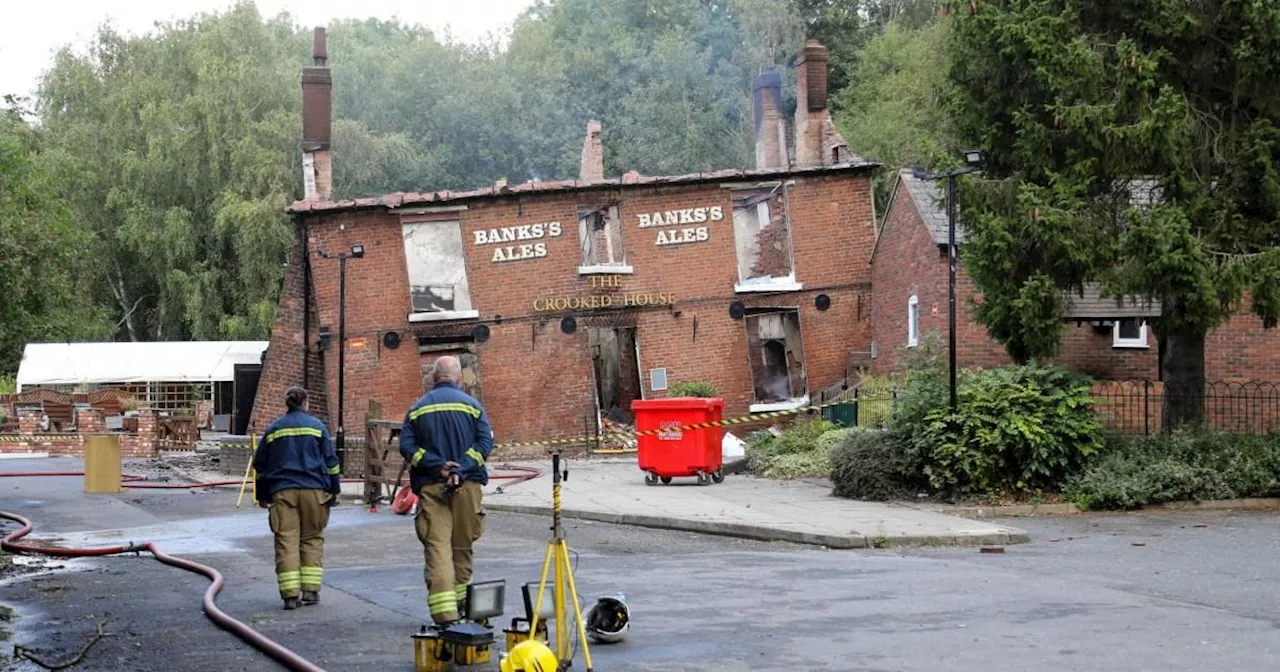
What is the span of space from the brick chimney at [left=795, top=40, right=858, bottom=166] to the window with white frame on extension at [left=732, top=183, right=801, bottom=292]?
9.72 ft

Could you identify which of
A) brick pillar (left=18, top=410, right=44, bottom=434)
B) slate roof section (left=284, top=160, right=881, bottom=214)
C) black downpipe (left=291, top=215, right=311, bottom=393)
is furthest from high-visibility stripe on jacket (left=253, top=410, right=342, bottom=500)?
brick pillar (left=18, top=410, right=44, bottom=434)

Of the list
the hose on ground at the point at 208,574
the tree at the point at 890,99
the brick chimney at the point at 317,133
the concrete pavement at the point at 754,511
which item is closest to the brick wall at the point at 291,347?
the brick chimney at the point at 317,133

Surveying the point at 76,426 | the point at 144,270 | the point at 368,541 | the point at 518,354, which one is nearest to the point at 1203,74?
the point at 368,541

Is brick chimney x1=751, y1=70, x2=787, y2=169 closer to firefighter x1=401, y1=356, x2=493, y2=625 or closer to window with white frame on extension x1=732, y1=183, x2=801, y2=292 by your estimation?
window with white frame on extension x1=732, y1=183, x2=801, y2=292

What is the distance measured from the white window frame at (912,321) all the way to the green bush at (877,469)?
10736mm

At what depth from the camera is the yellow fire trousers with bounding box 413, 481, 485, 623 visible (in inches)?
426

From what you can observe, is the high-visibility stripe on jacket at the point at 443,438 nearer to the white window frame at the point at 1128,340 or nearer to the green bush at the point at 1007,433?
the green bush at the point at 1007,433

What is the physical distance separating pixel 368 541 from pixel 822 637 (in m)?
8.93

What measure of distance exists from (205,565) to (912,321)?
20.3 metres

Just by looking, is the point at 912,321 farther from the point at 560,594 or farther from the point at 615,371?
the point at 560,594

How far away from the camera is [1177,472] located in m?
21.1

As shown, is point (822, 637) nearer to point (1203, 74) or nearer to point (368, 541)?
point (368, 541)

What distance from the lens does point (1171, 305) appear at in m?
22.2

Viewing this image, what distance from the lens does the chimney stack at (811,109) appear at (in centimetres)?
4081
